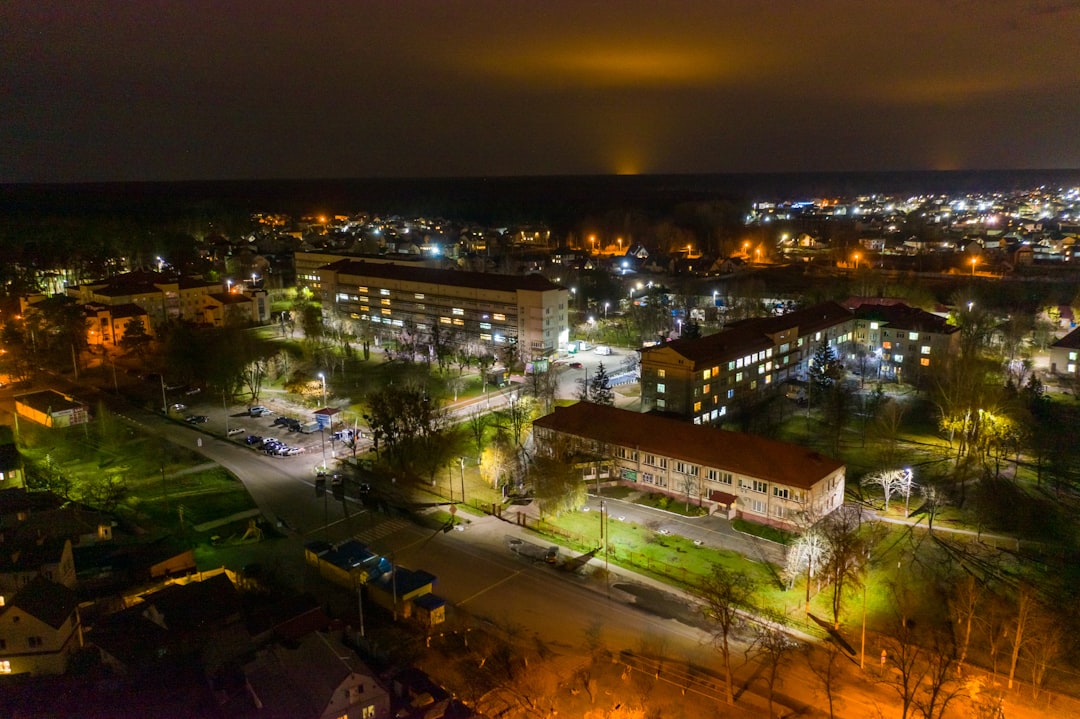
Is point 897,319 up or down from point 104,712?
up

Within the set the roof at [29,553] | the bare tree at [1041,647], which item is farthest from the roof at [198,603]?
the bare tree at [1041,647]

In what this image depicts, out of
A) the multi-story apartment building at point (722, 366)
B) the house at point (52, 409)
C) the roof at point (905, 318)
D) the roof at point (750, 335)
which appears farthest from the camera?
the roof at point (905, 318)

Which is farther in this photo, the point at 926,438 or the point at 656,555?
the point at 926,438

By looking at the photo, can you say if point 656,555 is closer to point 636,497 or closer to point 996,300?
point 636,497

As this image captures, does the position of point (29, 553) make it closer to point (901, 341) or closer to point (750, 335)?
point (750, 335)

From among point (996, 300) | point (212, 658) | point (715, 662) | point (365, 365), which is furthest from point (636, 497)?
point (996, 300)

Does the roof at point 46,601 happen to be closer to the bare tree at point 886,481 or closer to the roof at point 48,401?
the roof at point 48,401

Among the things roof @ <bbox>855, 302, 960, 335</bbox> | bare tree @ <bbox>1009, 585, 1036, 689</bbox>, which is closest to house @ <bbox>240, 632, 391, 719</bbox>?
bare tree @ <bbox>1009, 585, 1036, 689</bbox>
